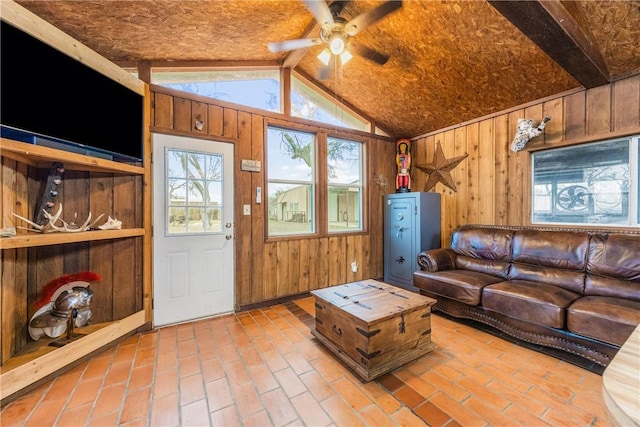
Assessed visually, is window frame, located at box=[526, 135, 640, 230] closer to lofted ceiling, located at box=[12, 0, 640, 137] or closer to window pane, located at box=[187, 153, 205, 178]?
lofted ceiling, located at box=[12, 0, 640, 137]

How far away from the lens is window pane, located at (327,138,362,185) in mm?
3873

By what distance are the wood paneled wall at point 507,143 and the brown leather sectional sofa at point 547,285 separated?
42 cm

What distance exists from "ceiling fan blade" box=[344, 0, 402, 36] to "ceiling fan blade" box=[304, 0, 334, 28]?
155mm

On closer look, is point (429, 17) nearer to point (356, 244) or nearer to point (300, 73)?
point (300, 73)

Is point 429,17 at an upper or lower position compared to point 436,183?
upper

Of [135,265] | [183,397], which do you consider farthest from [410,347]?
[135,265]

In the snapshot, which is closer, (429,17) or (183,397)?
(183,397)

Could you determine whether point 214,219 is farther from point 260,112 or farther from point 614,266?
point 614,266

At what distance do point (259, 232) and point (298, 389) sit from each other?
185 cm

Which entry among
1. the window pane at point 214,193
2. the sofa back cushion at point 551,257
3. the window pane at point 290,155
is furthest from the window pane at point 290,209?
the sofa back cushion at point 551,257

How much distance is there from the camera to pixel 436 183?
4.06 m

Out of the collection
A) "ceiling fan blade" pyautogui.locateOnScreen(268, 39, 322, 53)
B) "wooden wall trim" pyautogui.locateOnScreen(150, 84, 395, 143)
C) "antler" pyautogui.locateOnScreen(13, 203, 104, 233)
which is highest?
"ceiling fan blade" pyautogui.locateOnScreen(268, 39, 322, 53)

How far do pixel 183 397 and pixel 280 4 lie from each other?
3129mm

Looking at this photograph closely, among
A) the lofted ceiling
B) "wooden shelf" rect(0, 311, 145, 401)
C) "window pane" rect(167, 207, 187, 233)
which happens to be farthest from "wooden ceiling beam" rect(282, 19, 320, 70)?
"wooden shelf" rect(0, 311, 145, 401)
